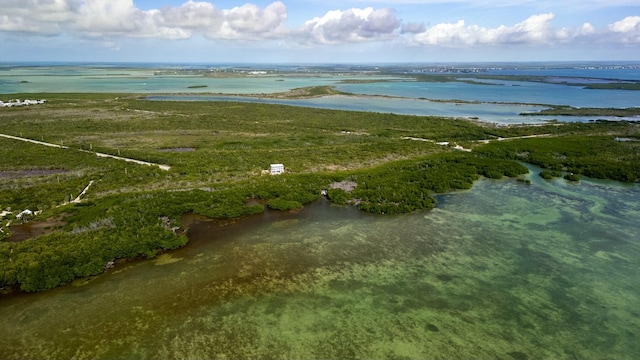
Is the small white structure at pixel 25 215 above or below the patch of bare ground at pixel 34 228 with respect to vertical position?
above

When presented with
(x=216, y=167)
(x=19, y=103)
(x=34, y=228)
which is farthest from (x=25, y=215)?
(x=19, y=103)

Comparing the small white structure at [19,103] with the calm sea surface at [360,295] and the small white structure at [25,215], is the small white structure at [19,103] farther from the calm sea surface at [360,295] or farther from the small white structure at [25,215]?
the calm sea surface at [360,295]

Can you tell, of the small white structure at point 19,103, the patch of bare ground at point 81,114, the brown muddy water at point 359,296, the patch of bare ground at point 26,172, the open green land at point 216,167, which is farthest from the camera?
the small white structure at point 19,103

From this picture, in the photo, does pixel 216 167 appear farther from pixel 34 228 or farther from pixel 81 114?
pixel 81 114

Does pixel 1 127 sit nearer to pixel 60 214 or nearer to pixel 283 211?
pixel 60 214

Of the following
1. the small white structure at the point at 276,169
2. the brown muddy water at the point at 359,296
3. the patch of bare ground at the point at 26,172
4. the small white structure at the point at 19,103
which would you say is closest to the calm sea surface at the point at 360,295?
the brown muddy water at the point at 359,296

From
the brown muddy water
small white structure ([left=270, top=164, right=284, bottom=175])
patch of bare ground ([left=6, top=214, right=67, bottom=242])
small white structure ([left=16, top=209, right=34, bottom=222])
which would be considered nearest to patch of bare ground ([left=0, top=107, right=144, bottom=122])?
small white structure ([left=270, top=164, right=284, bottom=175])
